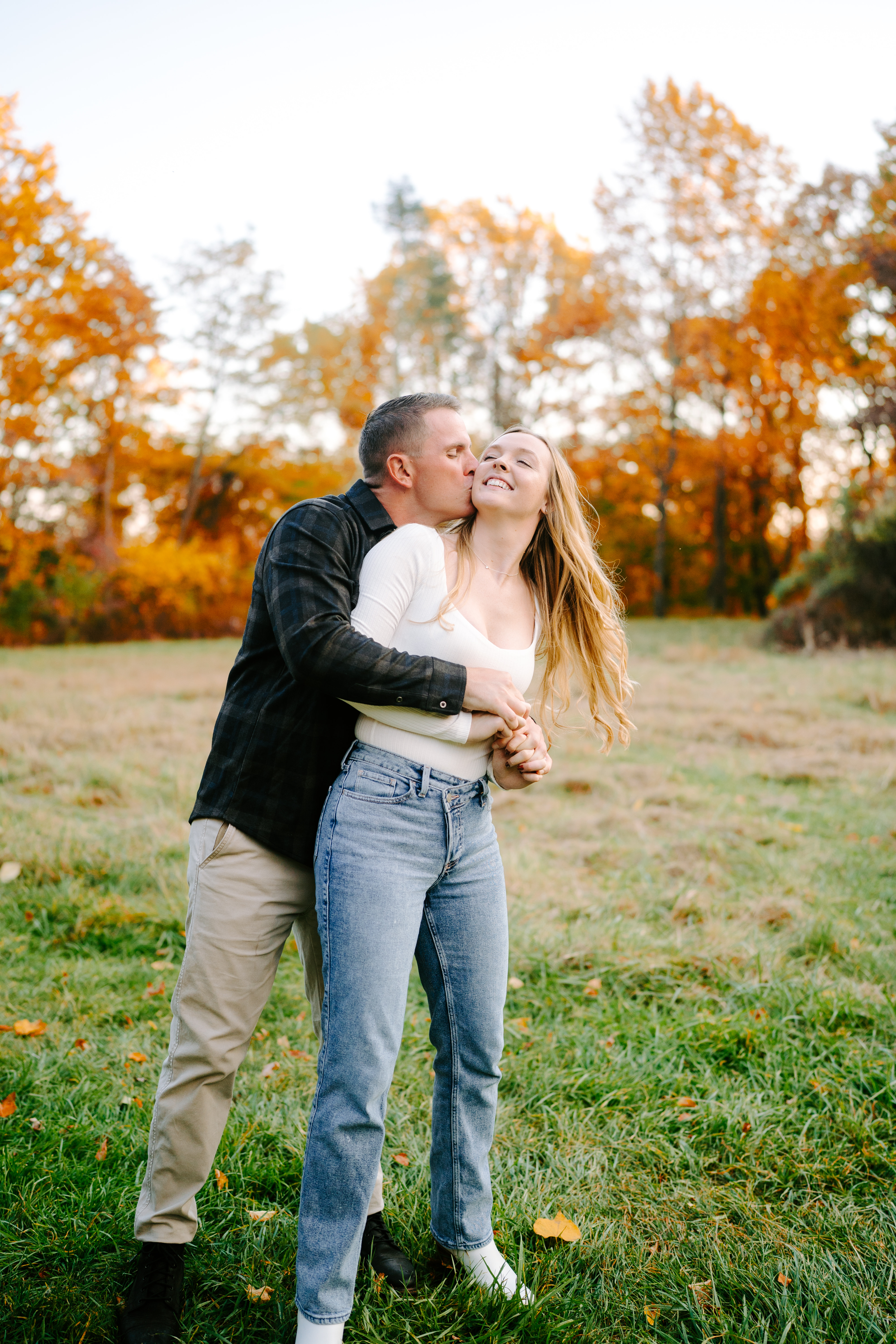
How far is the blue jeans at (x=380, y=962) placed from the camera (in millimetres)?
1935

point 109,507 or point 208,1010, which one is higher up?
point 109,507

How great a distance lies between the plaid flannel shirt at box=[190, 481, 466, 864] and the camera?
1977 millimetres

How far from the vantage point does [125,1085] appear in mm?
3082

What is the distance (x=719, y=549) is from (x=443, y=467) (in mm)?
24158

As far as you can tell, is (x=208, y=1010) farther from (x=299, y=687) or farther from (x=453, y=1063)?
(x=299, y=687)

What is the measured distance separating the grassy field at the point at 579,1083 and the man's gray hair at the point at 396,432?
194 centimetres

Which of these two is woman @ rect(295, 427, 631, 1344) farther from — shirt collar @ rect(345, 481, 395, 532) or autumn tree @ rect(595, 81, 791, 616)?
autumn tree @ rect(595, 81, 791, 616)

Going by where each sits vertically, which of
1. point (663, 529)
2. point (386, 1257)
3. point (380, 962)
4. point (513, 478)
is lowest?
point (386, 1257)

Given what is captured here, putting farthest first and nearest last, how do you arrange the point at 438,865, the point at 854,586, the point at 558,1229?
1. the point at 854,586
2. the point at 558,1229
3. the point at 438,865

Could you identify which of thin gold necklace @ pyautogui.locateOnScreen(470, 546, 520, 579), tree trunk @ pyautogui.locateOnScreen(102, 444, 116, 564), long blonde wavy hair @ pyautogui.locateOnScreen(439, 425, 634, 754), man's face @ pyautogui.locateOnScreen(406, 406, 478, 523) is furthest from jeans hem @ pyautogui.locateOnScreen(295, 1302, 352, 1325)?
tree trunk @ pyautogui.locateOnScreen(102, 444, 116, 564)

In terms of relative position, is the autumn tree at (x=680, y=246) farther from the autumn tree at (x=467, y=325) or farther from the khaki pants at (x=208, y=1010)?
the khaki pants at (x=208, y=1010)

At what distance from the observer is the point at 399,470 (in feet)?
7.55

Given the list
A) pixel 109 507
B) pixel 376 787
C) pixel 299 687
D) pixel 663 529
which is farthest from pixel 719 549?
pixel 376 787

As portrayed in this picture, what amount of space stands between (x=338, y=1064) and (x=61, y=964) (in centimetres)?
251
